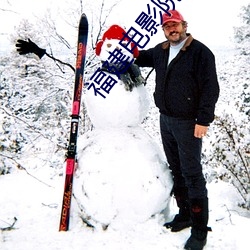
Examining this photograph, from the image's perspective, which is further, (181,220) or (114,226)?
(181,220)

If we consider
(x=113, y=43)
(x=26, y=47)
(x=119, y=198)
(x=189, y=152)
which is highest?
(x=113, y=43)

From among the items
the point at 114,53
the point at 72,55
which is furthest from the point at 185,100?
the point at 72,55

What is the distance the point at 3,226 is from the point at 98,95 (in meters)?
1.77

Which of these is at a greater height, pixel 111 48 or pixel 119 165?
pixel 111 48

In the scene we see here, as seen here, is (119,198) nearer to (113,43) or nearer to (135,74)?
(135,74)

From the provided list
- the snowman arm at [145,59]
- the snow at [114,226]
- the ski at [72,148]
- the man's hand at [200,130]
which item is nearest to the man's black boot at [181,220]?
the snow at [114,226]

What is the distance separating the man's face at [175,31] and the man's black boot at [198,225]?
149 centimetres

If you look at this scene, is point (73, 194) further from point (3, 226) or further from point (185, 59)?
point (185, 59)

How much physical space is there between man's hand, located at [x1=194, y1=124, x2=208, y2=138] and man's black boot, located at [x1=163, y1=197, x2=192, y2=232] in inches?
34.2

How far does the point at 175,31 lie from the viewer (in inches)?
98.2

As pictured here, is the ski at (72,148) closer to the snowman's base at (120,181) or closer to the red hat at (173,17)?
the snowman's base at (120,181)

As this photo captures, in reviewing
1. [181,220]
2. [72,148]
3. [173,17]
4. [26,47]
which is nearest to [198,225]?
[181,220]

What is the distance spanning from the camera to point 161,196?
2.87 meters

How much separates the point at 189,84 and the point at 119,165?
1.04 metres
